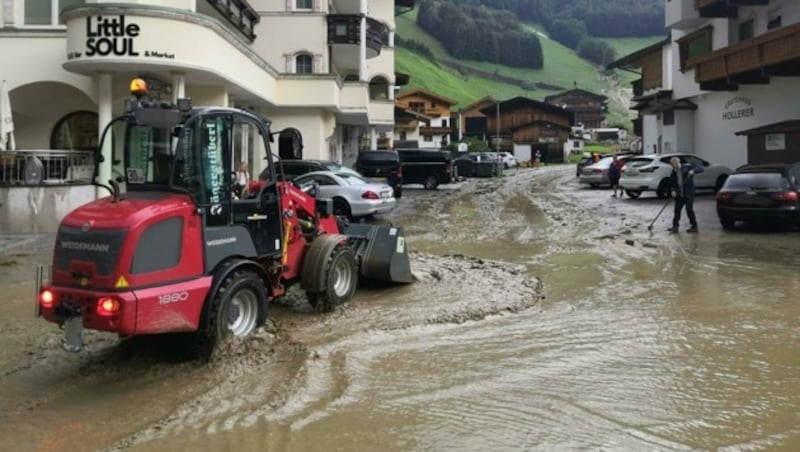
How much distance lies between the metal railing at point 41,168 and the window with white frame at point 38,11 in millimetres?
3881

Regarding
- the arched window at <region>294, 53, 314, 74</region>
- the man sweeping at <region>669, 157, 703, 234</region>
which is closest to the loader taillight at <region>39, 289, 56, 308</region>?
the man sweeping at <region>669, 157, 703, 234</region>

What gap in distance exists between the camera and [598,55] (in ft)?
541

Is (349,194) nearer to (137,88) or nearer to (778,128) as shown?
(137,88)

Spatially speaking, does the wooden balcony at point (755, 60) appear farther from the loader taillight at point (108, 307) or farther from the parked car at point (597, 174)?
the loader taillight at point (108, 307)

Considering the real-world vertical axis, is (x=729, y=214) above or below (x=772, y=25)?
below

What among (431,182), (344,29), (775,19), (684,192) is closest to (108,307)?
(684,192)

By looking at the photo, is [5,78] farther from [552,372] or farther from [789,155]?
[789,155]

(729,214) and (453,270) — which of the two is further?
(729,214)

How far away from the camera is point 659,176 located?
26.6 metres

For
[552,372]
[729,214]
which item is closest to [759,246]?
[729,214]

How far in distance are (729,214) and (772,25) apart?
48.3ft

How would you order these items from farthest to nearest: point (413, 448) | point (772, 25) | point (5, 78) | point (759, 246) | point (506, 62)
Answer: point (506, 62) → point (772, 25) → point (5, 78) → point (759, 246) → point (413, 448)

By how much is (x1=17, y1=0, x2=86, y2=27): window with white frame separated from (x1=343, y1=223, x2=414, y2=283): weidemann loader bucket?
12.5m

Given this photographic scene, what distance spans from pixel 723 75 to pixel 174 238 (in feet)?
86.2
